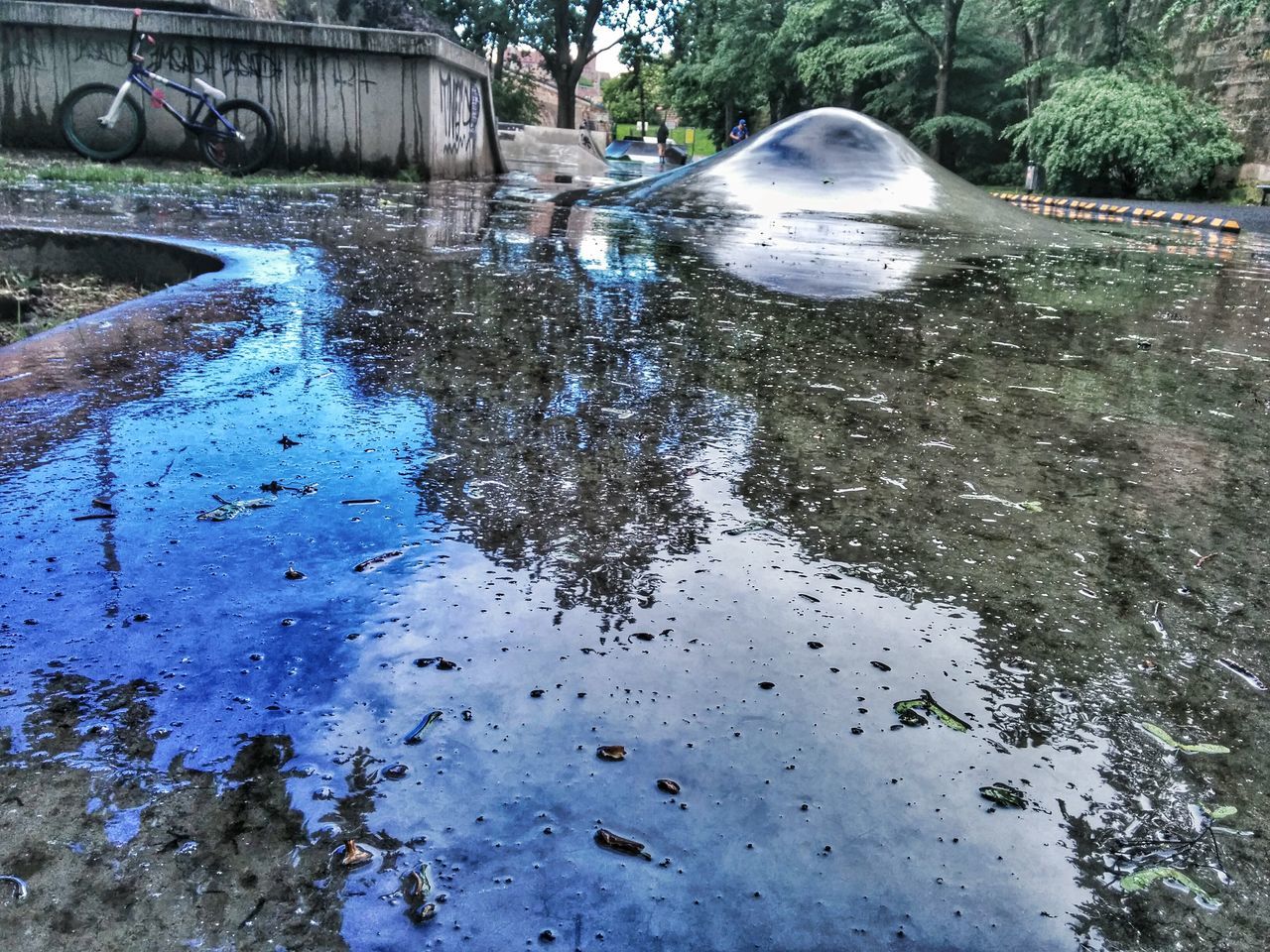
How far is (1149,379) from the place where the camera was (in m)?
3.19

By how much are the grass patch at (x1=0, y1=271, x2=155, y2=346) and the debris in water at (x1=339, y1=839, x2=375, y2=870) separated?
3411mm

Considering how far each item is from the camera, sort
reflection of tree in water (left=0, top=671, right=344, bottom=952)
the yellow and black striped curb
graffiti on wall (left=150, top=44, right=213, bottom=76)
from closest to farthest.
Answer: reflection of tree in water (left=0, top=671, right=344, bottom=952), graffiti on wall (left=150, top=44, right=213, bottom=76), the yellow and black striped curb

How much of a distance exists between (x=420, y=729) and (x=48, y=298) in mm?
3935

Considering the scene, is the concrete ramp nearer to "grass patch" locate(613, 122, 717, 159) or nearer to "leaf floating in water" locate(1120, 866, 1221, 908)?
"leaf floating in water" locate(1120, 866, 1221, 908)

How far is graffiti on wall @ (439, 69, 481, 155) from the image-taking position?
11.0 m

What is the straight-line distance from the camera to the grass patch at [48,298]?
3.90 metres

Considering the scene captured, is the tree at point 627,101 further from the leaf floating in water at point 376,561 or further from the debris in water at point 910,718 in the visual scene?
the debris in water at point 910,718

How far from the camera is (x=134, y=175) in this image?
8.09m

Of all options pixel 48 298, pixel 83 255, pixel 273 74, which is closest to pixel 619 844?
pixel 48 298

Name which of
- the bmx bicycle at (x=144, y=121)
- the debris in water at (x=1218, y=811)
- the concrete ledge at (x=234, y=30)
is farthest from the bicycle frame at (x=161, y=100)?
the debris in water at (x=1218, y=811)

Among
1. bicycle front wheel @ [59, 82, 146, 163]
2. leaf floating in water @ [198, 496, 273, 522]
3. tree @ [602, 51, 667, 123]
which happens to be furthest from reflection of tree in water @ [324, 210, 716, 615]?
tree @ [602, 51, 667, 123]

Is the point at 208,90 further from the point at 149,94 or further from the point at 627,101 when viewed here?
the point at 627,101

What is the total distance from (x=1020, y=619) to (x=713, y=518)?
0.60 metres

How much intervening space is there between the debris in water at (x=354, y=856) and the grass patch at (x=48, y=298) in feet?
11.2
